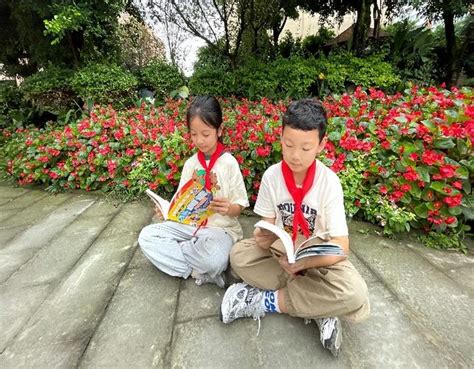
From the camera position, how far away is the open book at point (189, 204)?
1910 mm

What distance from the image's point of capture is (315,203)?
1538 millimetres

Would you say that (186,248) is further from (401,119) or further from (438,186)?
(401,119)

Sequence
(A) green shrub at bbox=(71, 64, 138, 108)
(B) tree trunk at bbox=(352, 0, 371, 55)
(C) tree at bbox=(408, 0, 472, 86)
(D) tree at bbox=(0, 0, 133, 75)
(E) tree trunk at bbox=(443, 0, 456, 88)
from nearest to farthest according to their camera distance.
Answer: (D) tree at bbox=(0, 0, 133, 75)
(C) tree at bbox=(408, 0, 472, 86)
(A) green shrub at bbox=(71, 64, 138, 108)
(E) tree trunk at bbox=(443, 0, 456, 88)
(B) tree trunk at bbox=(352, 0, 371, 55)

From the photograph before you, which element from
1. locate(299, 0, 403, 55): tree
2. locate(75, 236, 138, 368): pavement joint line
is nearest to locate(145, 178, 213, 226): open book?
locate(75, 236, 138, 368): pavement joint line

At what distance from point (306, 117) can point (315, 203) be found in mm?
443

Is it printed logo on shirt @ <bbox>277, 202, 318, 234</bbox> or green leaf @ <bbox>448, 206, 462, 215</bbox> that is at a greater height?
printed logo on shirt @ <bbox>277, 202, 318, 234</bbox>

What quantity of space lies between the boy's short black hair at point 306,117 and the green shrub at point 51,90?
6206 mm

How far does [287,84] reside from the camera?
6930mm

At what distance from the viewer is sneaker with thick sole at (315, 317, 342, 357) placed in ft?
4.42

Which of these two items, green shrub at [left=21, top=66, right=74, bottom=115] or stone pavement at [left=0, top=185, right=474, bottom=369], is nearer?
stone pavement at [left=0, top=185, right=474, bottom=369]

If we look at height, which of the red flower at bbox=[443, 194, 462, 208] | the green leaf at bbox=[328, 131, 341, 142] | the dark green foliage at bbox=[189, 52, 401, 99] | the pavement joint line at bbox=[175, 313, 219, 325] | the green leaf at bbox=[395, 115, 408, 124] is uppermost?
the dark green foliage at bbox=[189, 52, 401, 99]

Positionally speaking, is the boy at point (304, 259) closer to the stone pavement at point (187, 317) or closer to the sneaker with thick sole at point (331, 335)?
the sneaker with thick sole at point (331, 335)

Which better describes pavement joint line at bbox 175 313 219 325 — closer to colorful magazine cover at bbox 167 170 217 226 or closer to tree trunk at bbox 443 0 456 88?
colorful magazine cover at bbox 167 170 217 226

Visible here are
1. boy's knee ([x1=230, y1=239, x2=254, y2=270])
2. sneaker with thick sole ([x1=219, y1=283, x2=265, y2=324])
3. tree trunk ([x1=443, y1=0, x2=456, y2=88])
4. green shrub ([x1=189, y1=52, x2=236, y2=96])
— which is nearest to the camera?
sneaker with thick sole ([x1=219, y1=283, x2=265, y2=324])
